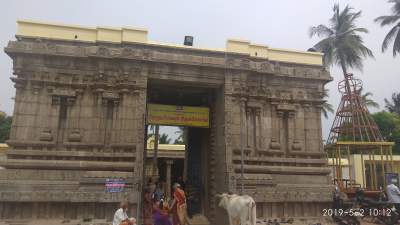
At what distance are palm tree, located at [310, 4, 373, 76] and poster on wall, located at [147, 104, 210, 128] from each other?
20.9 meters

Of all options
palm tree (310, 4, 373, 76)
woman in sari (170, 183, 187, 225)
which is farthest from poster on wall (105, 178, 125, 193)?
palm tree (310, 4, 373, 76)

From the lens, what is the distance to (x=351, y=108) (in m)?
23.4

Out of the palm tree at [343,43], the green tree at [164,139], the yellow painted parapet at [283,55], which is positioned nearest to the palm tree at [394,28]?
the palm tree at [343,43]

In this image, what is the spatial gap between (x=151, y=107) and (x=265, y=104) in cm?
526

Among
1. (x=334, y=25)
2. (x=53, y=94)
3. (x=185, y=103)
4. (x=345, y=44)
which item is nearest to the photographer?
(x=53, y=94)

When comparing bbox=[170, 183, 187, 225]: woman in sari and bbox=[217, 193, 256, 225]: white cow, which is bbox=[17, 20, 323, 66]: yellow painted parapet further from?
bbox=[217, 193, 256, 225]: white cow

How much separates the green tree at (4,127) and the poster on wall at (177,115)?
2853 cm

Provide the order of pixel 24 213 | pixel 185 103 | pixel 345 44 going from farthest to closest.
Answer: pixel 345 44 < pixel 185 103 < pixel 24 213

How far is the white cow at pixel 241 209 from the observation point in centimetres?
1085

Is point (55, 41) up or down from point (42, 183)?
up

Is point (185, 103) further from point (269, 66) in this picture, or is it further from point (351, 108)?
point (351, 108)

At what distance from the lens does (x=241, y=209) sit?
11.0 m

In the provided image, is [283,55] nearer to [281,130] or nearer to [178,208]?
[281,130]

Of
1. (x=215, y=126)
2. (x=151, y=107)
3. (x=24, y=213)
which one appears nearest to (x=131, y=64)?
(x=151, y=107)
